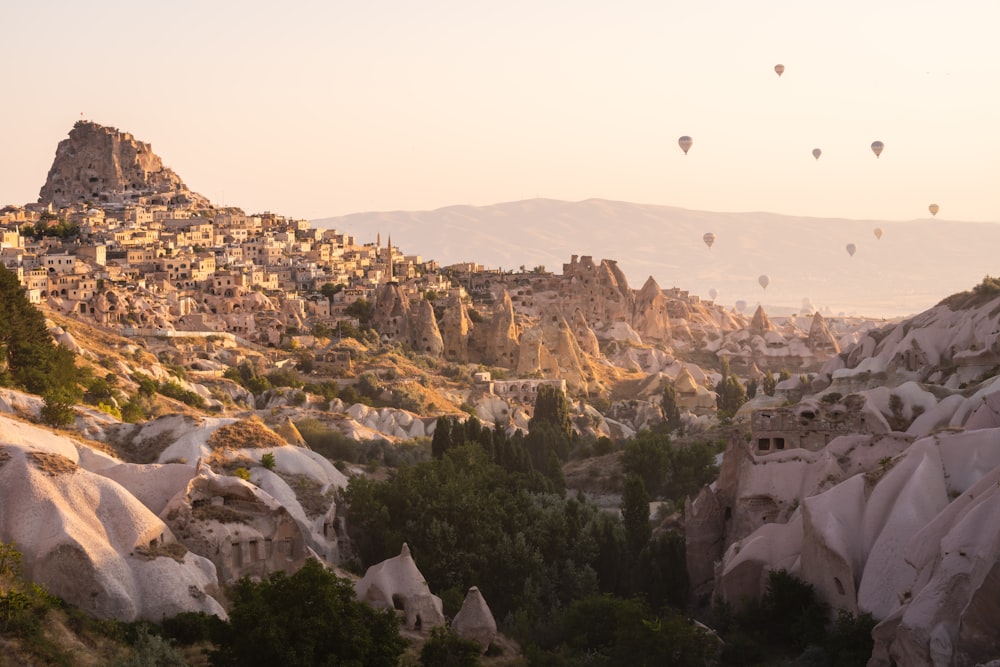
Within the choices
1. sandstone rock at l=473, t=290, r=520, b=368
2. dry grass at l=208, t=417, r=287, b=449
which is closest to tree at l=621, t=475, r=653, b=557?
dry grass at l=208, t=417, r=287, b=449

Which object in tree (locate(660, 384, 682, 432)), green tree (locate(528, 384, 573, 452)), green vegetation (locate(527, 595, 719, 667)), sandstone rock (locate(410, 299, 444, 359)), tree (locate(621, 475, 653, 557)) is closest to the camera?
green vegetation (locate(527, 595, 719, 667))

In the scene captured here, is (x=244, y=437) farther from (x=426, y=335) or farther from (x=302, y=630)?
(x=426, y=335)

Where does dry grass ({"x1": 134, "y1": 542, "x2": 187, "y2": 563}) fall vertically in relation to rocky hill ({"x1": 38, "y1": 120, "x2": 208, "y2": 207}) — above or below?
below

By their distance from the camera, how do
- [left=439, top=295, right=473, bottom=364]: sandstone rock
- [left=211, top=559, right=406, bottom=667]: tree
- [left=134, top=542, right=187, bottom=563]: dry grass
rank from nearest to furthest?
1. [left=211, top=559, right=406, bottom=667]: tree
2. [left=134, top=542, right=187, bottom=563]: dry grass
3. [left=439, top=295, right=473, bottom=364]: sandstone rock

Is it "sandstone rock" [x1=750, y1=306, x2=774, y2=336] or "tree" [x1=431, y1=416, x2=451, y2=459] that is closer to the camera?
"tree" [x1=431, y1=416, x2=451, y2=459]

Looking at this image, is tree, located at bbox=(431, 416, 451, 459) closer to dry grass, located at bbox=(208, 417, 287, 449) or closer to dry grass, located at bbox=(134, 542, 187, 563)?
dry grass, located at bbox=(208, 417, 287, 449)

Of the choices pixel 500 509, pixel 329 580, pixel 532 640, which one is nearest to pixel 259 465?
pixel 500 509
